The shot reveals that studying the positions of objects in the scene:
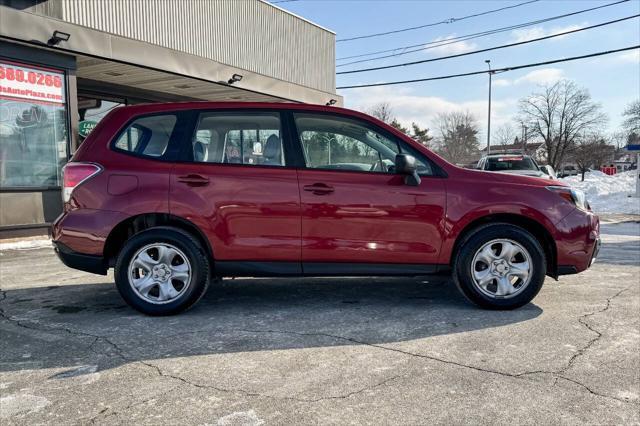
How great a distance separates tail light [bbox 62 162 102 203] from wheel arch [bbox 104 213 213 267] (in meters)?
0.48

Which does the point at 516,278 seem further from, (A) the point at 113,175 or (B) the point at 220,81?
(B) the point at 220,81

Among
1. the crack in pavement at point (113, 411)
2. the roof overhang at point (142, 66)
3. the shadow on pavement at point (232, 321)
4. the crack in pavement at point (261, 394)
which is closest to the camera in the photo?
the crack in pavement at point (113, 411)

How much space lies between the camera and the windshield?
543 inches

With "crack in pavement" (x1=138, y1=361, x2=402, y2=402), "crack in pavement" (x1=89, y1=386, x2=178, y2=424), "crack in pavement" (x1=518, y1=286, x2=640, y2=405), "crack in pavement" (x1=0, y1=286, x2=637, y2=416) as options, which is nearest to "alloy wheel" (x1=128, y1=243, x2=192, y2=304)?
"crack in pavement" (x1=0, y1=286, x2=637, y2=416)

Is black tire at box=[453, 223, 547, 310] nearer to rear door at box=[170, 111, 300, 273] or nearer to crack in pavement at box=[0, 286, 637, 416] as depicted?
crack in pavement at box=[0, 286, 637, 416]

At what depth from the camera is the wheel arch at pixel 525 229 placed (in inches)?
170

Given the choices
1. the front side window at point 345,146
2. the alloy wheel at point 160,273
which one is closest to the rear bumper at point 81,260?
the alloy wheel at point 160,273

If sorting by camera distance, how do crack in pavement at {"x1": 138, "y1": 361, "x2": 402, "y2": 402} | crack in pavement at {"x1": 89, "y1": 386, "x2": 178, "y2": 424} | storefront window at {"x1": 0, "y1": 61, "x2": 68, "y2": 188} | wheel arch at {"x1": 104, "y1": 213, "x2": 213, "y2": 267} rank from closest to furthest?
1. crack in pavement at {"x1": 89, "y1": 386, "x2": 178, "y2": 424}
2. crack in pavement at {"x1": 138, "y1": 361, "x2": 402, "y2": 402}
3. wheel arch at {"x1": 104, "y1": 213, "x2": 213, "y2": 267}
4. storefront window at {"x1": 0, "y1": 61, "x2": 68, "y2": 188}

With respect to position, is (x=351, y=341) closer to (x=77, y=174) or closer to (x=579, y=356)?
(x=579, y=356)

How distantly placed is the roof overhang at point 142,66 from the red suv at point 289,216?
6.65 m

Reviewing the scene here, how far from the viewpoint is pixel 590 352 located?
3424 mm

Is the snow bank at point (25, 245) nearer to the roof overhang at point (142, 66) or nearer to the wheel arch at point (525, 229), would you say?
the roof overhang at point (142, 66)

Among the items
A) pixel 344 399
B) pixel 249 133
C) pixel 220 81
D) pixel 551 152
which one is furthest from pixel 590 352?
pixel 551 152

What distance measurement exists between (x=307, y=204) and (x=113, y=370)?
1.94 metres
